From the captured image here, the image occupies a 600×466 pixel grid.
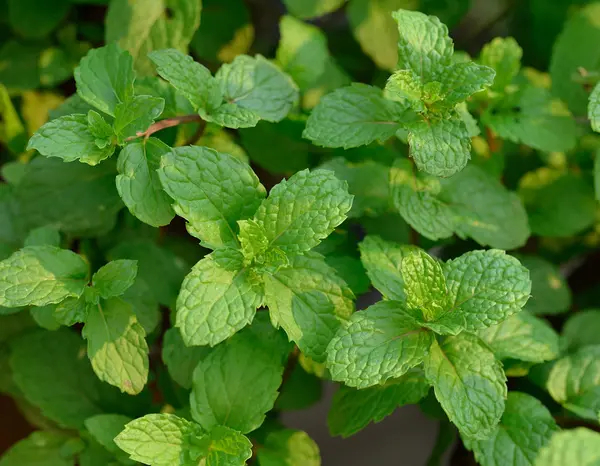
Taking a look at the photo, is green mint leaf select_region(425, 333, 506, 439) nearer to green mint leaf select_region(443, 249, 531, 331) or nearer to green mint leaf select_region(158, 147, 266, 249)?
green mint leaf select_region(443, 249, 531, 331)

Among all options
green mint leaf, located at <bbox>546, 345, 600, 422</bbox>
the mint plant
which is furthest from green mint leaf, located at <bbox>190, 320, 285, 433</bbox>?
green mint leaf, located at <bbox>546, 345, 600, 422</bbox>

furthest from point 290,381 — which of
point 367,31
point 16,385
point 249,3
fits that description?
point 249,3

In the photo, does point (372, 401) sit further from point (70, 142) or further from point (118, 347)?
point (70, 142)

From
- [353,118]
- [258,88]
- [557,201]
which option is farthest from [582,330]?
[258,88]

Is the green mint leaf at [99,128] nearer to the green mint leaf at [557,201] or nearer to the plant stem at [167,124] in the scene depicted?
the plant stem at [167,124]

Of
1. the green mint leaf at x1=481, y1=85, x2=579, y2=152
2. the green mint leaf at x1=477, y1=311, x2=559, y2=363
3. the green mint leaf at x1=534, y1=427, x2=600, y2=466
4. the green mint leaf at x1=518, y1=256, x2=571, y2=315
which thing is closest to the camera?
the green mint leaf at x1=534, y1=427, x2=600, y2=466

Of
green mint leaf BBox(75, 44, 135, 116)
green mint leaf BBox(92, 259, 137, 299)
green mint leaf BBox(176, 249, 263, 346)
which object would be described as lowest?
green mint leaf BBox(92, 259, 137, 299)

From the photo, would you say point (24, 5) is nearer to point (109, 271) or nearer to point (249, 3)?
point (249, 3)
